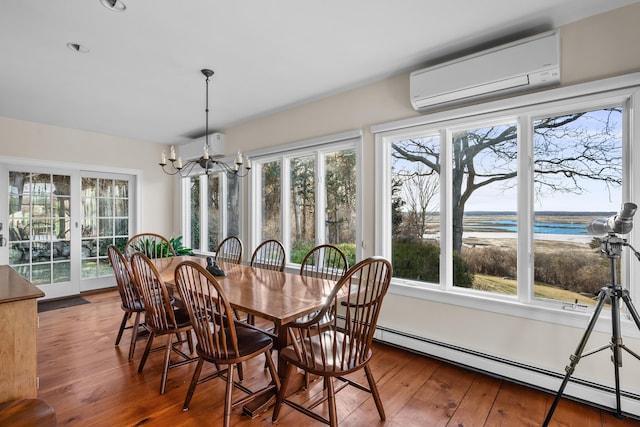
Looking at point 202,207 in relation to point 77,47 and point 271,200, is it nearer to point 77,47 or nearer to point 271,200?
point 271,200

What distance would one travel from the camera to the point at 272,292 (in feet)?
7.03

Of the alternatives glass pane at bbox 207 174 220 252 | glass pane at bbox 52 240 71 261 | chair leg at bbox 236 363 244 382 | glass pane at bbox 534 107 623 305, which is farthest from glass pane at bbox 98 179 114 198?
glass pane at bbox 534 107 623 305

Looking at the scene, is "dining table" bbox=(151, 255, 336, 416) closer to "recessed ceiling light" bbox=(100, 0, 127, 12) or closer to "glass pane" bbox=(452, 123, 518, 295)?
"glass pane" bbox=(452, 123, 518, 295)

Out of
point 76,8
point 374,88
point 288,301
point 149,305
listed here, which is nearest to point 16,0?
point 76,8

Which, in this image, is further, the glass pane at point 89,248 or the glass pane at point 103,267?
the glass pane at point 103,267

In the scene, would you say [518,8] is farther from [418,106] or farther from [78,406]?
[78,406]

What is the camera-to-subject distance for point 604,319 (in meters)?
2.05

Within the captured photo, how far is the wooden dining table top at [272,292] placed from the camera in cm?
174

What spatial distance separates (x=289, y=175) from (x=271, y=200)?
0.47 meters

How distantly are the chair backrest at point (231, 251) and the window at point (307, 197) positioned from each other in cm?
50

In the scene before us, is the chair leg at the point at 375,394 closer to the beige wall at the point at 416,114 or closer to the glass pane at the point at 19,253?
the beige wall at the point at 416,114

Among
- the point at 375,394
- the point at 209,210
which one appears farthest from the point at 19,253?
the point at 375,394

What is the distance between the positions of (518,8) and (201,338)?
2.80 meters

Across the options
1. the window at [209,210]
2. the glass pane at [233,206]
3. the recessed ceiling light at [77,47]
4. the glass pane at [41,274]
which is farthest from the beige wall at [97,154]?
the recessed ceiling light at [77,47]
